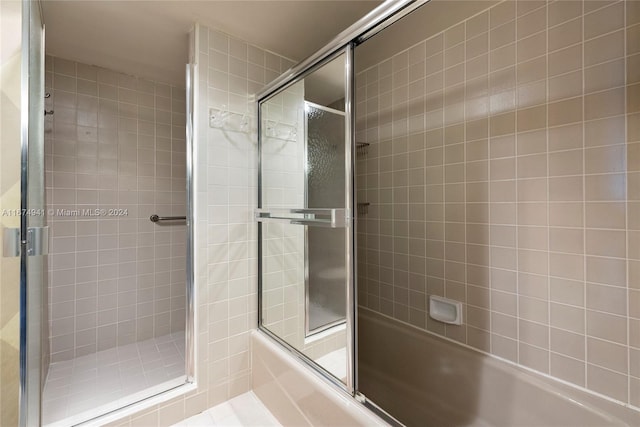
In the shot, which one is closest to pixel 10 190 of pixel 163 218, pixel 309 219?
pixel 309 219

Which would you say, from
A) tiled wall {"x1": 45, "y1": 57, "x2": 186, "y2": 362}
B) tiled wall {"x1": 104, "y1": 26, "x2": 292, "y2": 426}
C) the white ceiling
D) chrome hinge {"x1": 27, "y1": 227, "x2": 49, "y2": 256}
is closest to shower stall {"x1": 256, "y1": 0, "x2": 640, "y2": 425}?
tiled wall {"x1": 104, "y1": 26, "x2": 292, "y2": 426}

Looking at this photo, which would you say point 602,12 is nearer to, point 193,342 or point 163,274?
point 193,342

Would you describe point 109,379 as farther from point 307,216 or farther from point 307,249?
point 307,216

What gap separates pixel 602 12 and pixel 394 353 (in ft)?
6.32

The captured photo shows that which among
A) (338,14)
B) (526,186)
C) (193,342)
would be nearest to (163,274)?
(193,342)

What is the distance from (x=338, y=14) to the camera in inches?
55.3

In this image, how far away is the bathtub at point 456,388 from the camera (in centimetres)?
115

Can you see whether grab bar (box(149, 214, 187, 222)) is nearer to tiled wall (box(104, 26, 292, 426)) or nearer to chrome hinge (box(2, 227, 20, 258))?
tiled wall (box(104, 26, 292, 426))

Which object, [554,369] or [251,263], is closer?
[554,369]

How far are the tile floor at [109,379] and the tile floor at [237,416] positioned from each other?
0.22 m

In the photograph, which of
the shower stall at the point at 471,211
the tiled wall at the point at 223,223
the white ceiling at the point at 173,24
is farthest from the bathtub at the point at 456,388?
the white ceiling at the point at 173,24

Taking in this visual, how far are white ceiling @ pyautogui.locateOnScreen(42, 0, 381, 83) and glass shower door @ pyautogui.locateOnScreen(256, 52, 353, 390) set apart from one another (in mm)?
342

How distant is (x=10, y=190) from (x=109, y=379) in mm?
1337

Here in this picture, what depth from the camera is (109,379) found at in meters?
1.62
